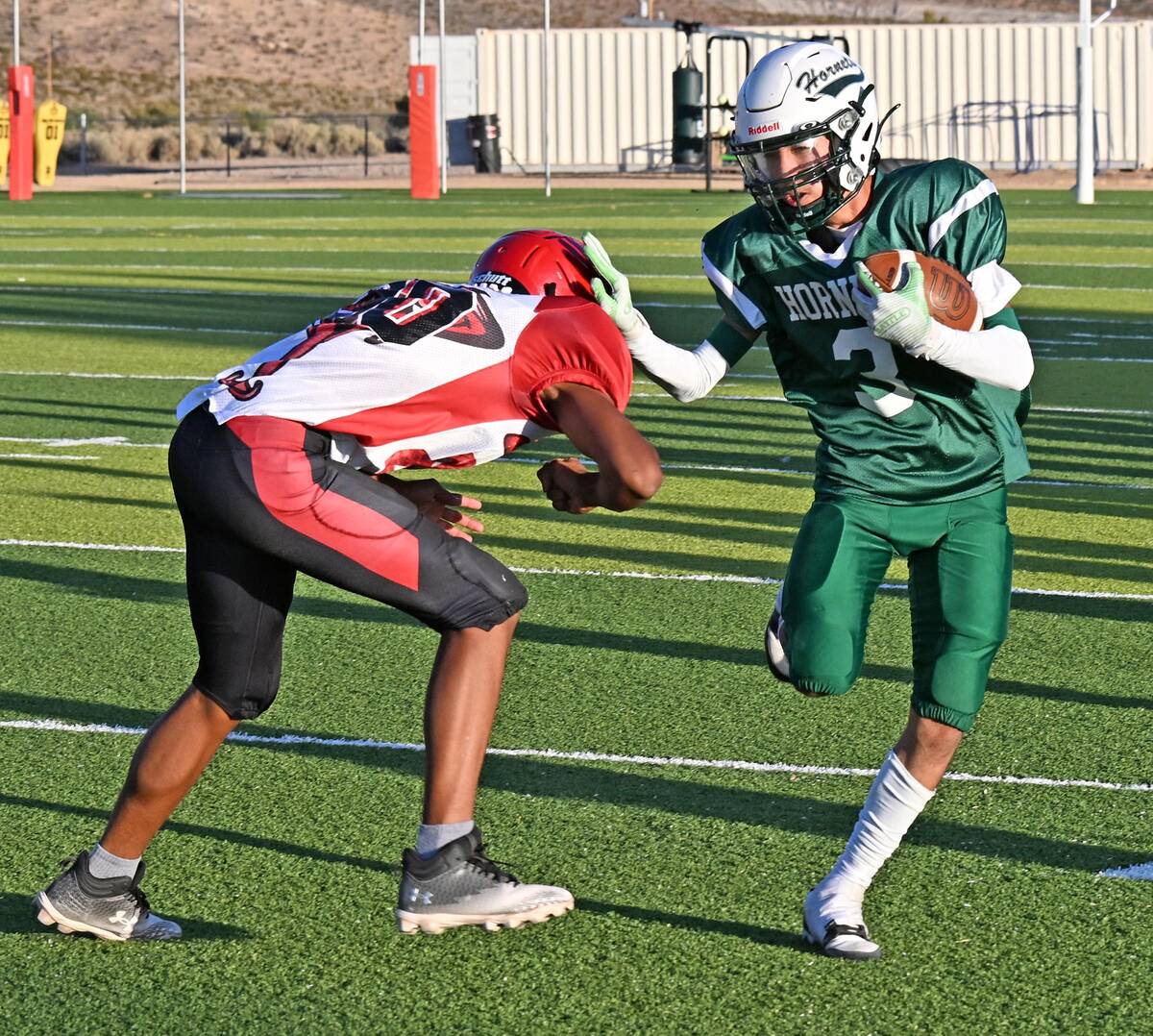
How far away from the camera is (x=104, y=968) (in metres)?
3.82

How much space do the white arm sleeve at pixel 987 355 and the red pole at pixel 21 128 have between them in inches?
1196

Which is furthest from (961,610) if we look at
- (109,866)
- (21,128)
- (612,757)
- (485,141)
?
(485,141)

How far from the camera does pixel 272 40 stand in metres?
84.5

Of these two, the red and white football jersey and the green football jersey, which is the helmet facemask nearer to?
the green football jersey

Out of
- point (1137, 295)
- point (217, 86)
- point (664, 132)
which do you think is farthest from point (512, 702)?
point (217, 86)

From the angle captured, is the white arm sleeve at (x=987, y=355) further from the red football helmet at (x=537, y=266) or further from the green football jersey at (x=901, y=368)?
the red football helmet at (x=537, y=266)

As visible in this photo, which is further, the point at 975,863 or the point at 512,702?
the point at 512,702

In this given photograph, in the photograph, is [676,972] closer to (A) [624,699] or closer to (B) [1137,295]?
(A) [624,699]

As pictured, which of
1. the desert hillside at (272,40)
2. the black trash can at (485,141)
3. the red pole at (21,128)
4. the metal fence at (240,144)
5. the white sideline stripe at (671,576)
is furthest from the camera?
the desert hillside at (272,40)

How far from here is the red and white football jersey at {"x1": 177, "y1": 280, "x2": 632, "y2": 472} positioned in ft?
11.9

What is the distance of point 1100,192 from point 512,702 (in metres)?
30.1

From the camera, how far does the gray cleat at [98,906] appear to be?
3896mm

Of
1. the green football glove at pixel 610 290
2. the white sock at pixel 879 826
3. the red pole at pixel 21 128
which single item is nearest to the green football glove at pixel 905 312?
the green football glove at pixel 610 290

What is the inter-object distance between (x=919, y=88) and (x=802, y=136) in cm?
3984
